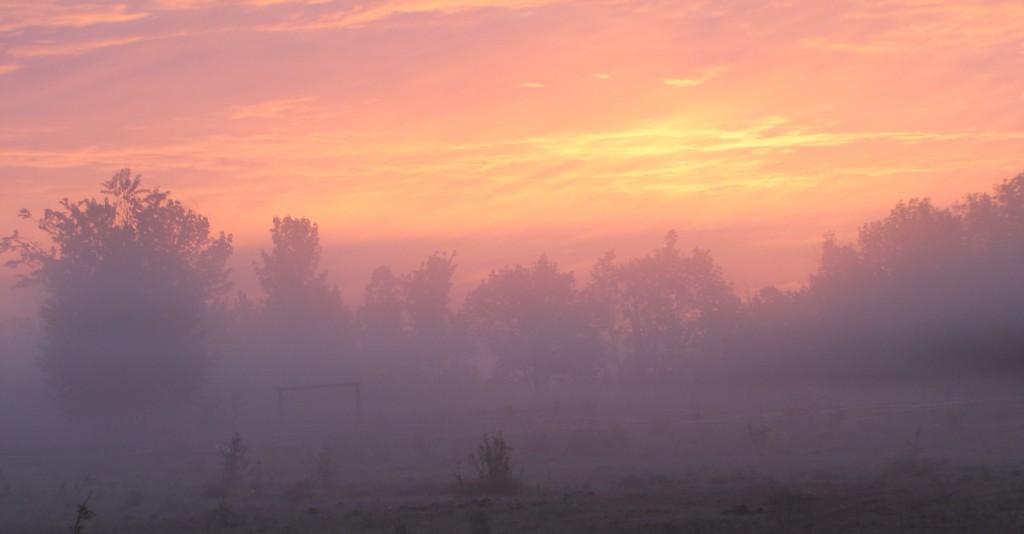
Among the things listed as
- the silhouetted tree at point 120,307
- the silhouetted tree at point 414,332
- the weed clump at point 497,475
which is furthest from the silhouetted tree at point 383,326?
the weed clump at point 497,475

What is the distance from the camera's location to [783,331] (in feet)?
194

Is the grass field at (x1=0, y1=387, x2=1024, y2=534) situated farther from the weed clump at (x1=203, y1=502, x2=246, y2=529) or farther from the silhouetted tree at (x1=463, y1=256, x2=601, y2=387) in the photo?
the silhouetted tree at (x1=463, y1=256, x2=601, y2=387)

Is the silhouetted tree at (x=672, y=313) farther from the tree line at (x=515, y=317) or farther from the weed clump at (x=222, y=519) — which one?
the weed clump at (x=222, y=519)

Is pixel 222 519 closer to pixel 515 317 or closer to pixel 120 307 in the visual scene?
pixel 120 307

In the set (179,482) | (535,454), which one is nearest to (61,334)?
(179,482)

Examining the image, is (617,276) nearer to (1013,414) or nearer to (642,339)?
(642,339)

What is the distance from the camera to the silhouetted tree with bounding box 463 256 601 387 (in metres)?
69.5

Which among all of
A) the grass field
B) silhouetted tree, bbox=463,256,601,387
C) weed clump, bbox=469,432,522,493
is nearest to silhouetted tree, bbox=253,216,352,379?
silhouetted tree, bbox=463,256,601,387

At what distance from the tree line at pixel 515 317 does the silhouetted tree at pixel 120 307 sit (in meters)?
0.09

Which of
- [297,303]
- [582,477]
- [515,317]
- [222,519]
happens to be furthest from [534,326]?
[222,519]

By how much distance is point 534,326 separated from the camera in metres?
71.1

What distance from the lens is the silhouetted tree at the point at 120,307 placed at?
51.7m

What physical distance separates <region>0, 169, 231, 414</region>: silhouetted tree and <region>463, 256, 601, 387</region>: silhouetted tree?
23151 millimetres

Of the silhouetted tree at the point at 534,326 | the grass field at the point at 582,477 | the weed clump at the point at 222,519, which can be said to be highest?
the silhouetted tree at the point at 534,326
